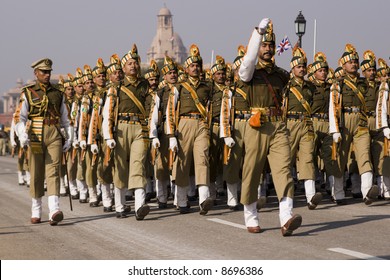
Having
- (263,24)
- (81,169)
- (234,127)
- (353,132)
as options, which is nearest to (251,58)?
(263,24)

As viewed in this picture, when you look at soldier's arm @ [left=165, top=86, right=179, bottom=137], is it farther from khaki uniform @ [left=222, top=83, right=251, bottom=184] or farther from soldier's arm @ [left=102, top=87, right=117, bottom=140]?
khaki uniform @ [left=222, top=83, right=251, bottom=184]

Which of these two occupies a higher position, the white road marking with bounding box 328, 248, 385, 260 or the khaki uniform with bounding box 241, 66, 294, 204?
the khaki uniform with bounding box 241, 66, 294, 204

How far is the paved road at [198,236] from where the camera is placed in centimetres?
903

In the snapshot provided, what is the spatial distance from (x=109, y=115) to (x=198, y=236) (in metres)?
3.00

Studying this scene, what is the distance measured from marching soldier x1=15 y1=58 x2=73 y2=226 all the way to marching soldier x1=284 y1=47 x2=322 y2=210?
3.66 meters

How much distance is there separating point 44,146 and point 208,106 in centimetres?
273

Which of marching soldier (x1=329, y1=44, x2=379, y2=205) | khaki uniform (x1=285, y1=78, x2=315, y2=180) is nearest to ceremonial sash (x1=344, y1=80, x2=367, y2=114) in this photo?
marching soldier (x1=329, y1=44, x2=379, y2=205)

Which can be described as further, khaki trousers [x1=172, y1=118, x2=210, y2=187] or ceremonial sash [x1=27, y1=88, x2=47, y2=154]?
khaki trousers [x1=172, y1=118, x2=210, y2=187]

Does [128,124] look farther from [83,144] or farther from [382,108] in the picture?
[382,108]

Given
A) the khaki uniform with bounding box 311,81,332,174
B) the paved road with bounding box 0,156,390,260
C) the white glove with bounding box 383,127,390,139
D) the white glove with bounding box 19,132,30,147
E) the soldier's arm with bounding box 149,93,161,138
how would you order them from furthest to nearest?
the khaki uniform with bounding box 311,81,332,174 < the white glove with bounding box 383,127,390,139 < the soldier's arm with bounding box 149,93,161,138 < the white glove with bounding box 19,132,30,147 < the paved road with bounding box 0,156,390,260

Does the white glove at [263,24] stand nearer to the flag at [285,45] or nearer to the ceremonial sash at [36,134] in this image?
the ceremonial sash at [36,134]

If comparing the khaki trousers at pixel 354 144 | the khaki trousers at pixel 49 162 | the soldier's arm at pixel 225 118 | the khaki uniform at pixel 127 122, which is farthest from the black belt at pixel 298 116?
the khaki trousers at pixel 49 162

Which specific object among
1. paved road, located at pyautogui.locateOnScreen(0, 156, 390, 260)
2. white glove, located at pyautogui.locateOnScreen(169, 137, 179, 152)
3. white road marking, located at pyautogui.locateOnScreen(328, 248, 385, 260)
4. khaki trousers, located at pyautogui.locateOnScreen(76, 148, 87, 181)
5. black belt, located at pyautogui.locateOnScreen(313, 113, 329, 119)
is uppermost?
black belt, located at pyautogui.locateOnScreen(313, 113, 329, 119)

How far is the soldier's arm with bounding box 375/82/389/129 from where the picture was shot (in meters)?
14.4
